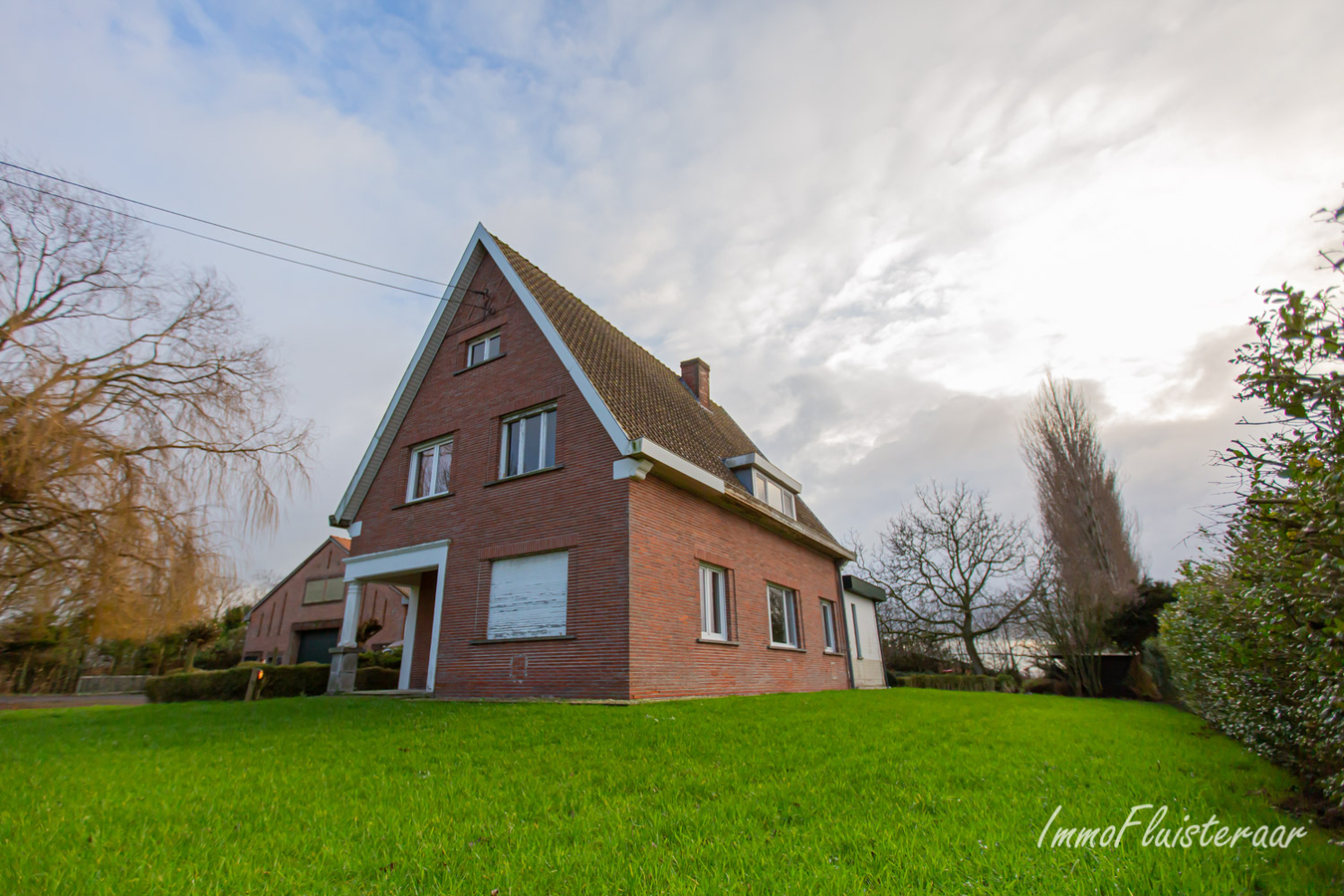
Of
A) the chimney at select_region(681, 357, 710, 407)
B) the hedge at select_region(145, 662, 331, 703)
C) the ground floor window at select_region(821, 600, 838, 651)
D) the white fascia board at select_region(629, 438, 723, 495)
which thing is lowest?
the hedge at select_region(145, 662, 331, 703)

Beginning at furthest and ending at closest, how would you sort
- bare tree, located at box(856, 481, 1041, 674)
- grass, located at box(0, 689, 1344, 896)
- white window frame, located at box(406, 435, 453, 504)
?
bare tree, located at box(856, 481, 1041, 674) → white window frame, located at box(406, 435, 453, 504) → grass, located at box(0, 689, 1344, 896)

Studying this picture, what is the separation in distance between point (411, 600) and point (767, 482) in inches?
336

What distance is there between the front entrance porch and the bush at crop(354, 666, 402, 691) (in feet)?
9.87

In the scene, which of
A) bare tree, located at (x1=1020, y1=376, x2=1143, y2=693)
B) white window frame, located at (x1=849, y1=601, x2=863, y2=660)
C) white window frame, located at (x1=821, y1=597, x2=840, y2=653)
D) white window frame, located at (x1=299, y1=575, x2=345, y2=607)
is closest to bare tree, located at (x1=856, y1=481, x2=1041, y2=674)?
bare tree, located at (x1=1020, y1=376, x2=1143, y2=693)

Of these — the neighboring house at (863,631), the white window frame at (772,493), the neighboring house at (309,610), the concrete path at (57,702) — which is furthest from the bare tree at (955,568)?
the concrete path at (57,702)

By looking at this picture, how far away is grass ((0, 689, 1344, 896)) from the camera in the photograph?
267cm

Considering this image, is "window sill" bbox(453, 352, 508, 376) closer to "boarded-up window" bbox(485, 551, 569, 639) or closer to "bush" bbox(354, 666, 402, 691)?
"boarded-up window" bbox(485, 551, 569, 639)

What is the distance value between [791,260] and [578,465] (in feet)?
15.8

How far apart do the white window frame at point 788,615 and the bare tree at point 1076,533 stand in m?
11.6

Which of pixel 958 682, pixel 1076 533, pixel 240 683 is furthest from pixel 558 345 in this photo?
pixel 1076 533

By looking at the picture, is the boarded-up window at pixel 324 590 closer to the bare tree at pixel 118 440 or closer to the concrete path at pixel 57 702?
the concrete path at pixel 57 702

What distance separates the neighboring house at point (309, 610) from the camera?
2986cm

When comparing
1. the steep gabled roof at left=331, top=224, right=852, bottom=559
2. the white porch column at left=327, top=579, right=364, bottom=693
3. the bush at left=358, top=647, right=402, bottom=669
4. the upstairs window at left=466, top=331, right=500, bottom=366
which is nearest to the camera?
the steep gabled roof at left=331, top=224, right=852, bottom=559

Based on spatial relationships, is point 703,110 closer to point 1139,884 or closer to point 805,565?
point 1139,884
